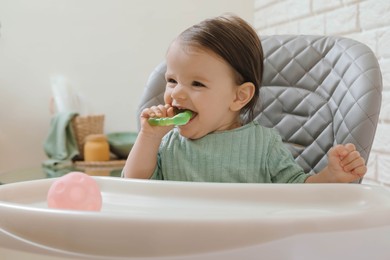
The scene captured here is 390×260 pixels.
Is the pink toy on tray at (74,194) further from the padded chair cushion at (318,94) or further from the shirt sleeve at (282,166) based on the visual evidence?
the padded chair cushion at (318,94)

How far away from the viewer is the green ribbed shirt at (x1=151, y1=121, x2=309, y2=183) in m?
1.08

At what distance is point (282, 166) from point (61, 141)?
1.48m

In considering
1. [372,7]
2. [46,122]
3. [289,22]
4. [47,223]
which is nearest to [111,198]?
[47,223]

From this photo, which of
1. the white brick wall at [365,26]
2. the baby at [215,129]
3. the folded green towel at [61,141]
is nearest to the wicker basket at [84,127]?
the folded green towel at [61,141]

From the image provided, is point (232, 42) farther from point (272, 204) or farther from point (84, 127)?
point (84, 127)

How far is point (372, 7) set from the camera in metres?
1.76

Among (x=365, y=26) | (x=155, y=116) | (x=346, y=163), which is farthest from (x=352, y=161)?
(x=365, y=26)

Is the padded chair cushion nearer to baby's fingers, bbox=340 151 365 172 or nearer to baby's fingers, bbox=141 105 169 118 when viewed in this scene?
baby's fingers, bbox=340 151 365 172

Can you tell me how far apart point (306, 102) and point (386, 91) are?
1.95 feet

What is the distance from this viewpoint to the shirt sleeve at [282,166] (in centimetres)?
108

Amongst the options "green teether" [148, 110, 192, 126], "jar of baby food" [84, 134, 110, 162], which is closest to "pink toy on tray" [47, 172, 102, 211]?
"green teether" [148, 110, 192, 126]

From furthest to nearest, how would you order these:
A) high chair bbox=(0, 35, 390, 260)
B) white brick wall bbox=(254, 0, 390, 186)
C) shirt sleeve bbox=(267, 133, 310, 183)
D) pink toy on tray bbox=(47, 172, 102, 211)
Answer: white brick wall bbox=(254, 0, 390, 186)
shirt sleeve bbox=(267, 133, 310, 183)
pink toy on tray bbox=(47, 172, 102, 211)
high chair bbox=(0, 35, 390, 260)

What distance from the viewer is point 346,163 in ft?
3.23

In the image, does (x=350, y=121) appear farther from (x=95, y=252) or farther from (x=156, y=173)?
(x=95, y=252)
